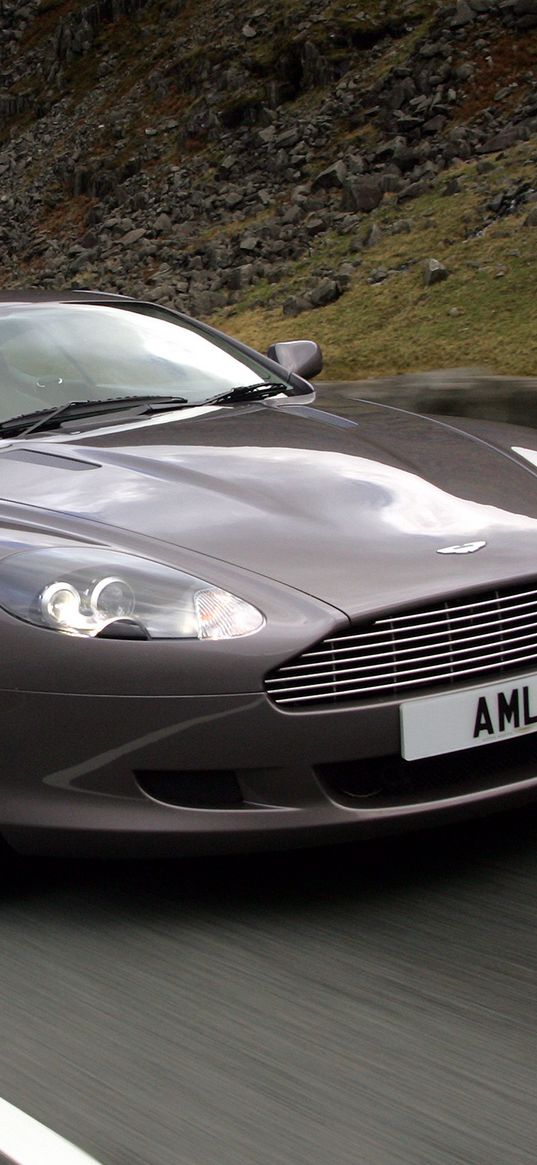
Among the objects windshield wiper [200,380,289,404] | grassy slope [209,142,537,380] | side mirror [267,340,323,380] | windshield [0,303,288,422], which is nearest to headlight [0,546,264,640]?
windshield [0,303,288,422]

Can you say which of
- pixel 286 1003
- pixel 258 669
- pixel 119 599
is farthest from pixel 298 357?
pixel 286 1003

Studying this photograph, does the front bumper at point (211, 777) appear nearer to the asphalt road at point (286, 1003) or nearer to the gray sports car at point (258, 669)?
the gray sports car at point (258, 669)

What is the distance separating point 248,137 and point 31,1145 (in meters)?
37.7

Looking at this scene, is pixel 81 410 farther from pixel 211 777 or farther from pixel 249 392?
pixel 211 777

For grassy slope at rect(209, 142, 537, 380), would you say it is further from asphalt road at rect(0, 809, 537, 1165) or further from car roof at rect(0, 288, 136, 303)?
asphalt road at rect(0, 809, 537, 1165)

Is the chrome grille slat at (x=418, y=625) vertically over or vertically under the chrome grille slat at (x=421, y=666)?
over

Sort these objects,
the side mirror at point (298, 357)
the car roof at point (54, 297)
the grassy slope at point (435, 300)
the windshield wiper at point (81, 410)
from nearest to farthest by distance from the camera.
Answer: the windshield wiper at point (81, 410), the car roof at point (54, 297), the side mirror at point (298, 357), the grassy slope at point (435, 300)

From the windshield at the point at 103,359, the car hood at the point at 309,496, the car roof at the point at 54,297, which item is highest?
the car roof at the point at 54,297

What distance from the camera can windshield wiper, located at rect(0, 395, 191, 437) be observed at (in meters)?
4.20

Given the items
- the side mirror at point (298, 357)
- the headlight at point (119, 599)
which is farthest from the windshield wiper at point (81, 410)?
the headlight at point (119, 599)

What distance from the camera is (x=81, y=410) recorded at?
4.36 metres

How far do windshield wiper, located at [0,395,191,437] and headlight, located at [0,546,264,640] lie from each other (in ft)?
3.54

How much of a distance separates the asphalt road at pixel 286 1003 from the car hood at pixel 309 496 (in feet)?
1.98

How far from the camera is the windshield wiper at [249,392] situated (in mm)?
4602
